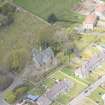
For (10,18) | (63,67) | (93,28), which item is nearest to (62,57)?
(63,67)

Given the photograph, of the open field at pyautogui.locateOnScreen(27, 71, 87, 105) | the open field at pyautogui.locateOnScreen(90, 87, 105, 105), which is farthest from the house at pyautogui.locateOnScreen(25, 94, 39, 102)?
the open field at pyautogui.locateOnScreen(90, 87, 105, 105)

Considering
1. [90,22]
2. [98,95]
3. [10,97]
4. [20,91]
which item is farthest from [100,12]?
[10,97]

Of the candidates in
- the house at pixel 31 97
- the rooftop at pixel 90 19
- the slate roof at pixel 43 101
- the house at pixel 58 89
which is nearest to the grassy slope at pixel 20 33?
the rooftop at pixel 90 19

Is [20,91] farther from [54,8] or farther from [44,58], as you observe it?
[54,8]

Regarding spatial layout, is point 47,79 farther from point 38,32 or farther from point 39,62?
point 38,32

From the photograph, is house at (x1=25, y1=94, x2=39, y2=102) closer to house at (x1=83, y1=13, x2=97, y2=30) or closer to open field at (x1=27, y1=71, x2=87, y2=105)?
open field at (x1=27, y1=71, x2=87, y2=105)

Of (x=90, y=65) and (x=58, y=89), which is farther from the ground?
(x=90, y=65)
